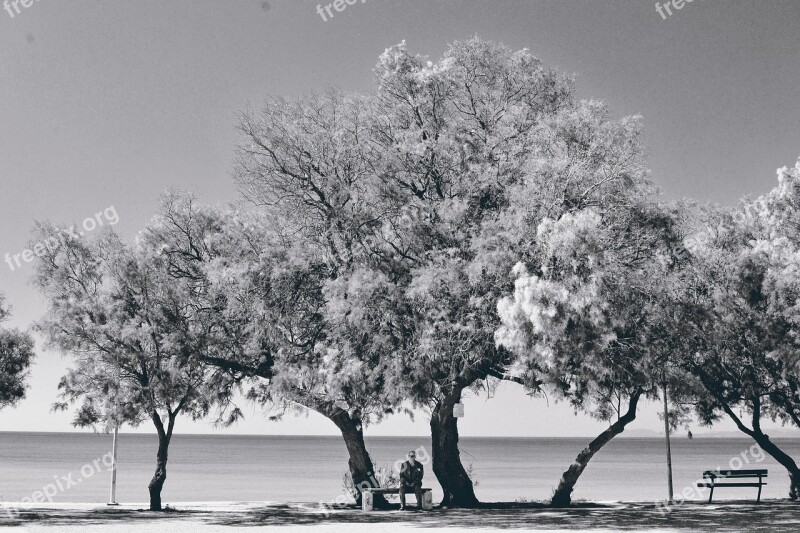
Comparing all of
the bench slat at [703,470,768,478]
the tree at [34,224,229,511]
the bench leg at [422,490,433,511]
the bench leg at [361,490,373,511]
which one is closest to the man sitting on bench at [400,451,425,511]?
the bench leg at [422,490,433,511]

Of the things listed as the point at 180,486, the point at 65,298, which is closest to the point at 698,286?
the point at 65,298

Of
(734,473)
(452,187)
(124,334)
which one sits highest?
(452,187)

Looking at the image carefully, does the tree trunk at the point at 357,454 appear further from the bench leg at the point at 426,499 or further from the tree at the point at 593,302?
the tree at the point at 593,302

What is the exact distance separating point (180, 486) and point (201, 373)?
26.5 meters

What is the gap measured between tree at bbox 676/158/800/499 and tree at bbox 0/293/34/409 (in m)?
17.2

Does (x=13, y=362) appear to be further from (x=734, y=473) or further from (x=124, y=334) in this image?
(x=734, y=473)

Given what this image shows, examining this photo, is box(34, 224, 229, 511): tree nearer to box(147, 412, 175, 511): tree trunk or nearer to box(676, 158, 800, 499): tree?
box(147, 412, 175, 511): tree trunk

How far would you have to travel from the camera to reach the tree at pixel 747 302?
19234mm

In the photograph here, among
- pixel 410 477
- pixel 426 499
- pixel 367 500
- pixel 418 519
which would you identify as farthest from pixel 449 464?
pixel 418 519

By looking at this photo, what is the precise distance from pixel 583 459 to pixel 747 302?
5.95 metres

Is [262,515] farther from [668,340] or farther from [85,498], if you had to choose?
[85,498]

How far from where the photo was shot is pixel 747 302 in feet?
65.7

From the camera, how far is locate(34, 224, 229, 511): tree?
18.6 metres

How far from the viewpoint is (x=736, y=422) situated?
931 inches
